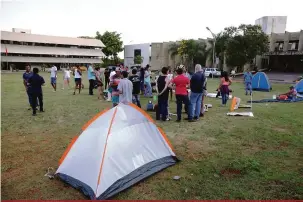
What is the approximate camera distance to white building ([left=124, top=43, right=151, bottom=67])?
68688 millimetres

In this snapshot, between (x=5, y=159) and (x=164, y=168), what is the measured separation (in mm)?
3473

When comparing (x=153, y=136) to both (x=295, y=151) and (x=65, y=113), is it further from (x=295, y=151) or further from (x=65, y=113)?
(x=65, y=113)

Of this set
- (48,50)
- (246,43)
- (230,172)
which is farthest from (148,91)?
(48,50)

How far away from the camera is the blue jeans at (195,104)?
28.4 ft

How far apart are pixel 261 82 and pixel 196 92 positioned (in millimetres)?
12506

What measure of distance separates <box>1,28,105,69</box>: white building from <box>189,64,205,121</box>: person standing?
5331cm

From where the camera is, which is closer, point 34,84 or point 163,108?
point 163,108

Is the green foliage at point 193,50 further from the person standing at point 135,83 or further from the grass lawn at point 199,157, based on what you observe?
the person standing at point 135,83

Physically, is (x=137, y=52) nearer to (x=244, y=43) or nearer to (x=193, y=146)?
(x=244, y=43)

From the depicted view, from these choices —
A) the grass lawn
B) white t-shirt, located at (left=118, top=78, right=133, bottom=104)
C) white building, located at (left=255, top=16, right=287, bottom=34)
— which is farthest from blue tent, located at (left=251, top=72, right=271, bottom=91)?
white building, located at (left=255, top=16, right=287, bottom=34)

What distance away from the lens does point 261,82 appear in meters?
19.0

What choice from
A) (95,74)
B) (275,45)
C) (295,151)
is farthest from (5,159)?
(275,45)

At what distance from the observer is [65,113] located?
10047 millimetres

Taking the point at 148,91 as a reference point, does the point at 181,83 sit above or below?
above
